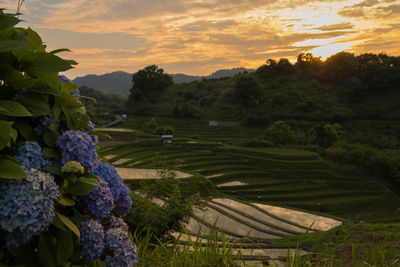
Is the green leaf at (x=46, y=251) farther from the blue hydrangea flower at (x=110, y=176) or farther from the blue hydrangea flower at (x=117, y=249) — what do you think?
the blue hydrangea flower at (x=110, y=176)

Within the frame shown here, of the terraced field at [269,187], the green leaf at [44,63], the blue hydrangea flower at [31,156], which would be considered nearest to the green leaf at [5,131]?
the blue hydrangea flower at [31,156]

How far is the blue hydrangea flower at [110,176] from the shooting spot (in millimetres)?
2137

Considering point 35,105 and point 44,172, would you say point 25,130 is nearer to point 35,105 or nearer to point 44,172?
point 35,105

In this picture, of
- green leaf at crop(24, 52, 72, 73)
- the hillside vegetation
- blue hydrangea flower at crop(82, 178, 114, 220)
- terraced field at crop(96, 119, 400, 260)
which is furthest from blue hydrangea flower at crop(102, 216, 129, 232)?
the hillside vegetation

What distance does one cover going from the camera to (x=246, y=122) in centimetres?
5728

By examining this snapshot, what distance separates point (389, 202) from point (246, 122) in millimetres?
33393

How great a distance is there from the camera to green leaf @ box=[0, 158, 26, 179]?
1463 millimetres

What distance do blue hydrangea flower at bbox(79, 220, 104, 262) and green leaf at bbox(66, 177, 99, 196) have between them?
0.24m

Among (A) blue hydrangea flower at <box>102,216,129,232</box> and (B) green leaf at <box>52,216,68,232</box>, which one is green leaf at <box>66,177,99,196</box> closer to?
(B) green leaf at <box>52,216,68,232</box>

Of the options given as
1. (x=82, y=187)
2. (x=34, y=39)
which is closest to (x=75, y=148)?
(x=82, y=187)

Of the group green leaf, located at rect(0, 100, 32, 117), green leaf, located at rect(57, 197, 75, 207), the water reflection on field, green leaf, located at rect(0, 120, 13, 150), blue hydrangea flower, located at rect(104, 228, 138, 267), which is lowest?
the water reflection on field

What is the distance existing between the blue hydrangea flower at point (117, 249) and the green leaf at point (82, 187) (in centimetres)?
46

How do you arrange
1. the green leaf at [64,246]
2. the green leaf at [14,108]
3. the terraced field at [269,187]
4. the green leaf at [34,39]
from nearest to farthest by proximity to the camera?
1. the green leaf at [14,108]
2. the green leaf at [64,246]
3. the green leaf at [34,39]
4. the terraced field at [269,187]

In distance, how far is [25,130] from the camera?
5.93ft
